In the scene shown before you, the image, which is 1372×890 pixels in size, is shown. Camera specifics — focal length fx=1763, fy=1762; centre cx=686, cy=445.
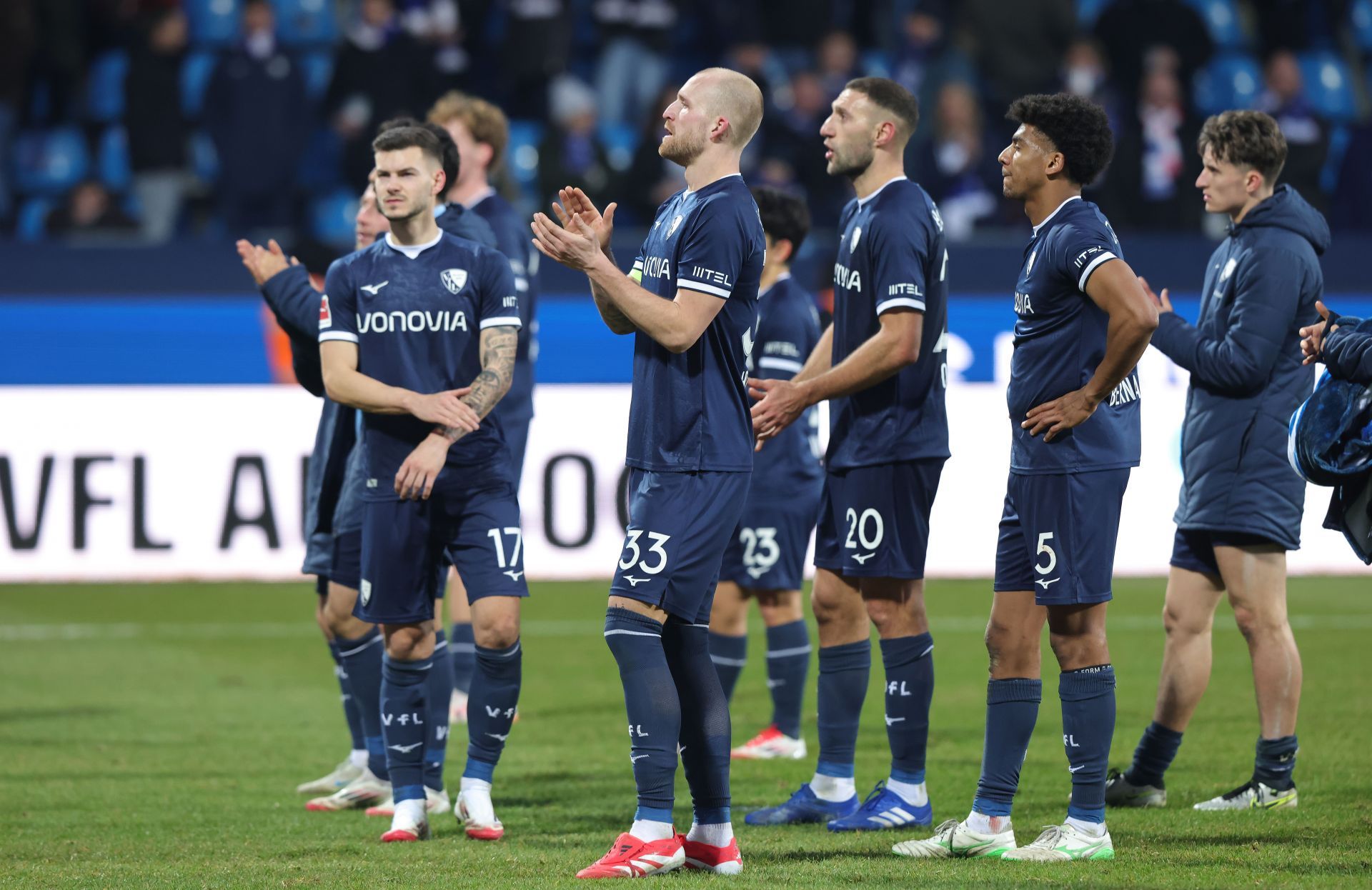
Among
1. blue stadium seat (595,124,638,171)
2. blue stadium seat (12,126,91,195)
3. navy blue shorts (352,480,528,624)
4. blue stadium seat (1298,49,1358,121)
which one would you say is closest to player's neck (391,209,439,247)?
navy blue shorts (352,480,528,624)

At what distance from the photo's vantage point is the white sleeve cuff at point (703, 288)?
16.5 feet

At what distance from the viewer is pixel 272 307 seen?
651cm

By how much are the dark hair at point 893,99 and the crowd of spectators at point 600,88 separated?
9.14 m

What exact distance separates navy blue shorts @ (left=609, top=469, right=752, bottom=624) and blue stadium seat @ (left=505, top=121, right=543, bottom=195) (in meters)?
11.2

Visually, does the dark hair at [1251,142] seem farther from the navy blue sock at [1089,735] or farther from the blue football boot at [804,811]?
the blue football boot at [804,811]

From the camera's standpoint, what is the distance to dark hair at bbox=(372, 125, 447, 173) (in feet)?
19.6

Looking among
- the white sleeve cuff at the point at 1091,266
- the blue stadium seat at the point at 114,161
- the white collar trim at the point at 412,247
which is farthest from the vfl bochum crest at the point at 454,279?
the blue stadium seat at the point at 114,161

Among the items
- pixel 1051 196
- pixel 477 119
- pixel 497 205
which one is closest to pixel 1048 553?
pixel 1051 196

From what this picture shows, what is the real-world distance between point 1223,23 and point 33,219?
478 inches

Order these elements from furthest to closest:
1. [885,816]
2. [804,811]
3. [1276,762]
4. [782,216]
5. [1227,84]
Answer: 1. [1227,84]
2. [782,216]
3. [1276,762]
4. [804,811]
5. [885,816]

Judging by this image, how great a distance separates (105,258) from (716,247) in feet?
31.9

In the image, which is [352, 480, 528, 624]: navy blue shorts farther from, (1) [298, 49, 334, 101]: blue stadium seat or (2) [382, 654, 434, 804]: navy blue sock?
(1) [298, 49, 334, 101]: blue stadium seat

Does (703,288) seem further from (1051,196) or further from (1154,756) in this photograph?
(1154,756)

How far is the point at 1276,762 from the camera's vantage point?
6223mm
